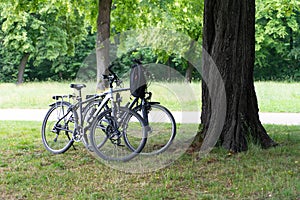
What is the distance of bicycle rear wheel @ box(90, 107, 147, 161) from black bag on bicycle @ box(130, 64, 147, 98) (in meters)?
0.30

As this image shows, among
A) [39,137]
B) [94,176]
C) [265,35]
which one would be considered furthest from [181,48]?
[265,35]

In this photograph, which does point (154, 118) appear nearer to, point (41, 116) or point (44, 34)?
point (41, 116)

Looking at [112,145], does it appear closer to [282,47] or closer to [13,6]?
[13,6]

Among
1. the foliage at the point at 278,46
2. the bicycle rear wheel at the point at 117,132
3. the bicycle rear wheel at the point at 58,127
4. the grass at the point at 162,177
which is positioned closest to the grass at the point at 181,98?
the bicycle rear wheel at the point at 58,127

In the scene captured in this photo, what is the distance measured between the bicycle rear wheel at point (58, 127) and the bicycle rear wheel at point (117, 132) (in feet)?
1.88

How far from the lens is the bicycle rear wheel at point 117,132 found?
669 cm

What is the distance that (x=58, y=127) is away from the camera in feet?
24.6

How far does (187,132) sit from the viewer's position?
7.56m

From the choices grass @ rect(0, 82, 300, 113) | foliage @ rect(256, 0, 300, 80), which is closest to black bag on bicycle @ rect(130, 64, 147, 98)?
grass @ rect(0, 82, 300, 113)

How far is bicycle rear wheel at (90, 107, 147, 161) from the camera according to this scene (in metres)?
6.69

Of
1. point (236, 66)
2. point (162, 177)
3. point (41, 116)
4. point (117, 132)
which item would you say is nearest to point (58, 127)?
point (117, 132)

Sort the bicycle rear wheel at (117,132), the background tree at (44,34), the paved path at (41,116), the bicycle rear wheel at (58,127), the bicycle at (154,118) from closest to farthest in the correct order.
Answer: the bicycle rear wheel at (117,132) < the bicycle at (154,118) < the bicycle rear wheel at (58,127) < the paved path at (41,116) < the background tree at (44,34)

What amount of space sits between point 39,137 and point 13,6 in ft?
33.1

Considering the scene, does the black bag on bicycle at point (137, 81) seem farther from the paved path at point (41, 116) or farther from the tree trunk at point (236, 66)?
the paved path at point (41, 116)
